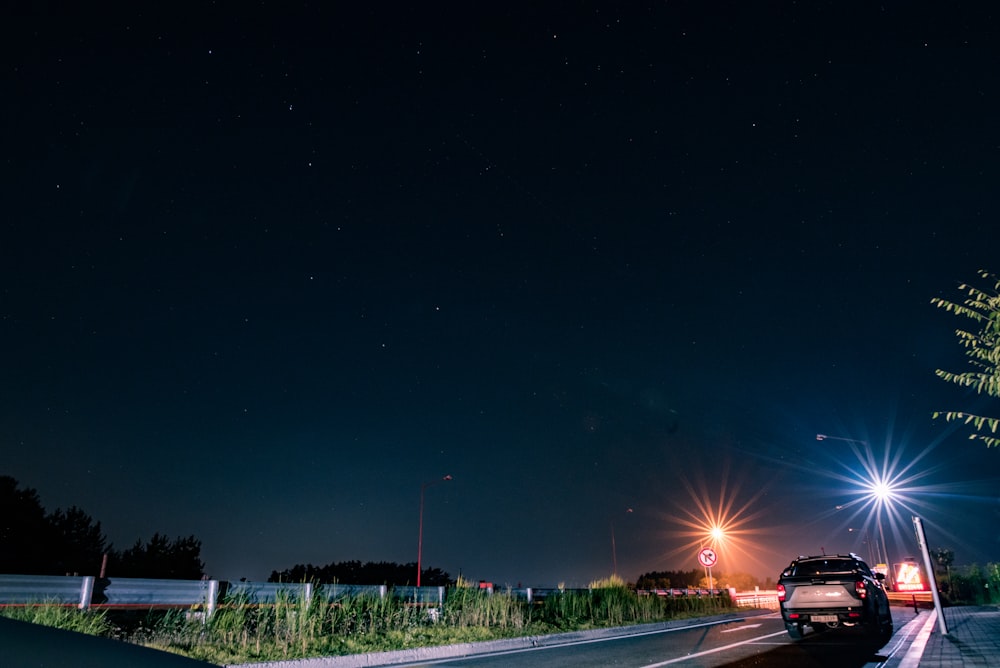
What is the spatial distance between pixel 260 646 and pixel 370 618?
11.5 ft

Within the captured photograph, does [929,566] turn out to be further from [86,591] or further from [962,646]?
[86,591]

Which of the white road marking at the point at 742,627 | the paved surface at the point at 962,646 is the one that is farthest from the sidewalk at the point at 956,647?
the white road marking at the point at 742,627

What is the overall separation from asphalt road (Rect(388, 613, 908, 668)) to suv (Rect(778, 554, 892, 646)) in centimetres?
44

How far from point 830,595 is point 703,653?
3615 mm

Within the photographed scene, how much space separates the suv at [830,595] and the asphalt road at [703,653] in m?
0.44

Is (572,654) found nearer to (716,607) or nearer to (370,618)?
(370,618)

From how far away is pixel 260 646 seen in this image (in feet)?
33.8

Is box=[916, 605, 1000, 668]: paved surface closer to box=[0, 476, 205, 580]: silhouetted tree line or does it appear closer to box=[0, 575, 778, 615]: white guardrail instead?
box=[0, 575, 778, 615]: white guardrail

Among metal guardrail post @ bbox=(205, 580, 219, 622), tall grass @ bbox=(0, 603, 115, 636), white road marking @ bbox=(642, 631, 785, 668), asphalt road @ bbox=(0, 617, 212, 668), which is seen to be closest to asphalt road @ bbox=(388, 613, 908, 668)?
white road marking @ bbox=(642, 631, 785, 668)

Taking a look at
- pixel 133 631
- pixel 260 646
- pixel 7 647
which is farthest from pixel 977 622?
pixel 7 647

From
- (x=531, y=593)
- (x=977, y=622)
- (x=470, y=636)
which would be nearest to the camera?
(x=470, y=636)

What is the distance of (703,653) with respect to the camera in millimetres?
12414

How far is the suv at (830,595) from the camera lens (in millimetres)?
13977

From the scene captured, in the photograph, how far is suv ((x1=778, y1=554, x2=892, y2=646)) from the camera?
13977 millimetres
